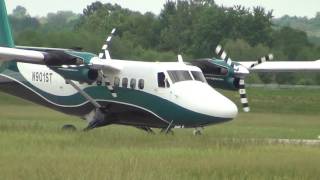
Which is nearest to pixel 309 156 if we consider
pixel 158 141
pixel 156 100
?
pixel 158 141

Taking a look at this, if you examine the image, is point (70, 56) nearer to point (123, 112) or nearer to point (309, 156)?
point (123, 112)

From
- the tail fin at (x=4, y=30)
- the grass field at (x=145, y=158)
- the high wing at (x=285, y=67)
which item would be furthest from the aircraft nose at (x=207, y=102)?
the tail fin at (x=4, y=30)

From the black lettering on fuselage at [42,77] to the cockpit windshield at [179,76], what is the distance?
5.86 m

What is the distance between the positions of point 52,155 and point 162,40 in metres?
109

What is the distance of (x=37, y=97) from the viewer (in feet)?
109

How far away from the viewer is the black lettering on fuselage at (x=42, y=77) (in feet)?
107

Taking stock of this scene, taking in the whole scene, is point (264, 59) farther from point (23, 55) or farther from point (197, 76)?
point (23, 55)

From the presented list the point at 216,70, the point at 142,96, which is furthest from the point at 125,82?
the point at 216,70

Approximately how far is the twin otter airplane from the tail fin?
1.08 metres

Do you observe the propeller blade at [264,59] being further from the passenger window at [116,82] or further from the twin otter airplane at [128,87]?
the passenger window at [116,82]

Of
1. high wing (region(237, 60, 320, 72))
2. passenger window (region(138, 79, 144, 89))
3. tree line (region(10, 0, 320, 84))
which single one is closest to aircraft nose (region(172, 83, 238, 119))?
passenger window (region(138, 79, 144, 89))

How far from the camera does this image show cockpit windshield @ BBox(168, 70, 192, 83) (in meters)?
28.8

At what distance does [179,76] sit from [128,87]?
6.63ft

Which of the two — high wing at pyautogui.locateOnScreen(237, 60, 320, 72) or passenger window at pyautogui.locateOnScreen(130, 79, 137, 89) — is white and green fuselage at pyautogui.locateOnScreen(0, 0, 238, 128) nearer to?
passenger window at pyautogui.locateOnScreen(130, 79, 137, 89)
